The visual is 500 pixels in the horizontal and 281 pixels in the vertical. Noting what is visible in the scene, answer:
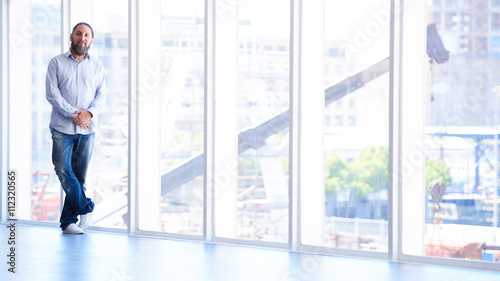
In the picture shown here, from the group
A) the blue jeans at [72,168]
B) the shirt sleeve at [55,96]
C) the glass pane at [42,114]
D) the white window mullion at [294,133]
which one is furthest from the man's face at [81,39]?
the white window mullion at [294,133]

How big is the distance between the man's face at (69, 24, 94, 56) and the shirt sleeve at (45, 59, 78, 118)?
0.59 ft

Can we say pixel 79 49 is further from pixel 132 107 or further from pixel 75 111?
pixel 132 107

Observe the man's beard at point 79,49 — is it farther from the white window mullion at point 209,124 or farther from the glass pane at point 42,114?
the white window mullion at point 209,124

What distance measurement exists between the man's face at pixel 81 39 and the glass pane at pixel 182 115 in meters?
0.51

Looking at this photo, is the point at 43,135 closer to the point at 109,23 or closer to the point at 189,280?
the point at 109,23

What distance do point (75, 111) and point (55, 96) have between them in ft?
0.53

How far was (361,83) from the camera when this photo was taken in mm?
4000

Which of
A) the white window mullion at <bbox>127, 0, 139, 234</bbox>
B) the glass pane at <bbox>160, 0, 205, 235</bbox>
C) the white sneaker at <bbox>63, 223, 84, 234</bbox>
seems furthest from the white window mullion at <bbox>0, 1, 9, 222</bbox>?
the glass pane at <bbox>160, 0, 205, 235</bbox>

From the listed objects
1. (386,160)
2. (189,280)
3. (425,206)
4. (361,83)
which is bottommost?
(189,280)

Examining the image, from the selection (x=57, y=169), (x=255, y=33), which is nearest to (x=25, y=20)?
(x=57, y=169)

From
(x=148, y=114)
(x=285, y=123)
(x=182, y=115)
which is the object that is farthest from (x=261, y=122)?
(x=148, y=114)

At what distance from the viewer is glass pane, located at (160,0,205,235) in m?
4.55

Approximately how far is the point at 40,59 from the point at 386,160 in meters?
2.88

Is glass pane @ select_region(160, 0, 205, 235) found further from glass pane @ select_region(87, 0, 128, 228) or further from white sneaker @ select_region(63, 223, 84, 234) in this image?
white sneaker @ select_region(63, 223, 84, 234)
